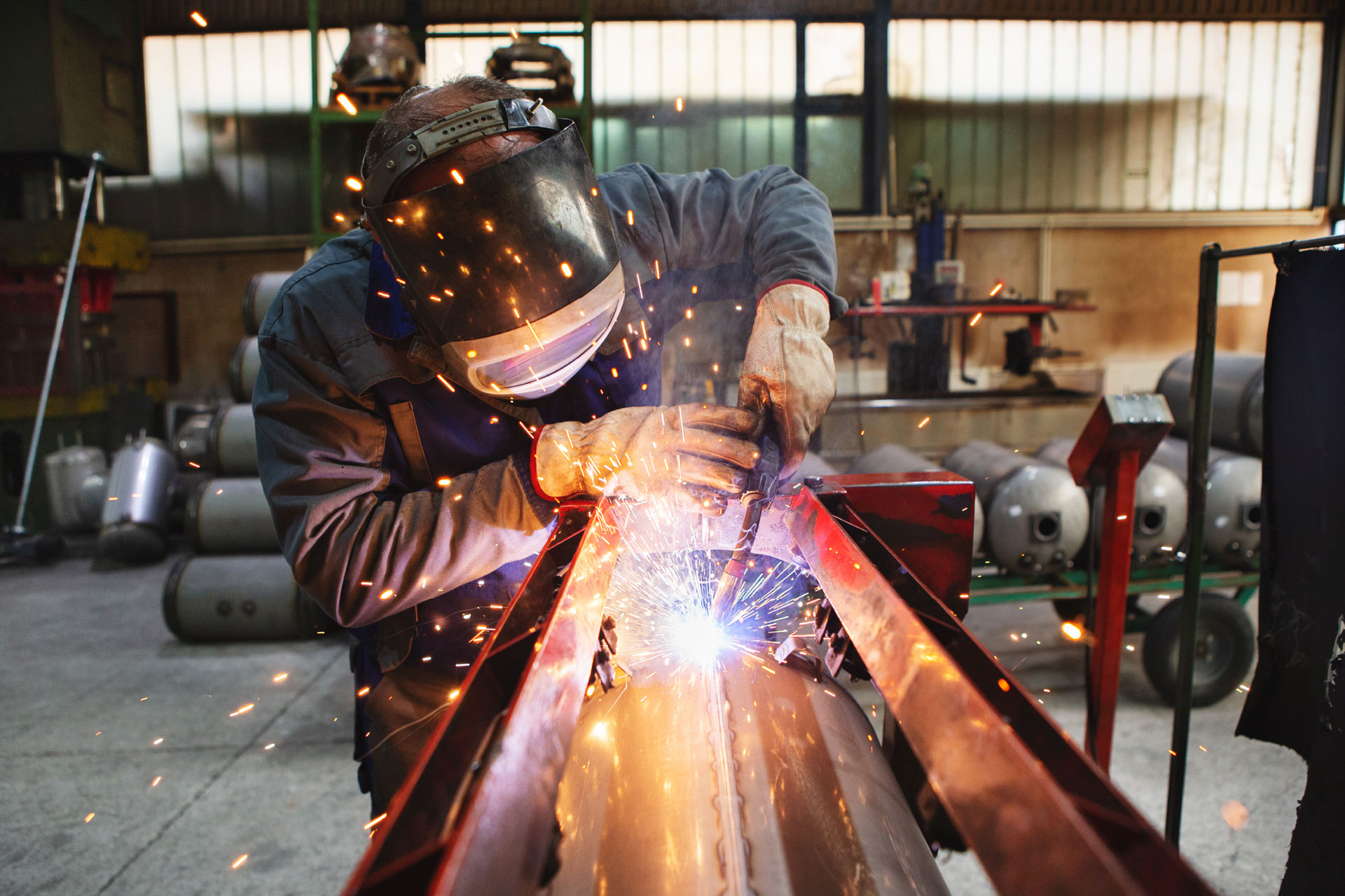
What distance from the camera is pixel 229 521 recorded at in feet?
11.6

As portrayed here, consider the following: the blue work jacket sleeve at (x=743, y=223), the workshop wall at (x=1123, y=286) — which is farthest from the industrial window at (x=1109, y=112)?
the blue work jacket sleeve at (x=743, y=223)

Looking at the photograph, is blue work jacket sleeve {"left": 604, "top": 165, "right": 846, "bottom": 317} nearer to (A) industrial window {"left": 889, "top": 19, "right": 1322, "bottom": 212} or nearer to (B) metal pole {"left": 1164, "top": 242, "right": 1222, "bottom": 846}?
(B) metal pole {"left": 1164, "top": 242, "right": 1222, "bottom": 846}

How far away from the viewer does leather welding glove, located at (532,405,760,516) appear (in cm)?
115

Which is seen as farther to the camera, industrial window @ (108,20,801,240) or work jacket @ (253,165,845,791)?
industrial window @ (108,20,801,240)

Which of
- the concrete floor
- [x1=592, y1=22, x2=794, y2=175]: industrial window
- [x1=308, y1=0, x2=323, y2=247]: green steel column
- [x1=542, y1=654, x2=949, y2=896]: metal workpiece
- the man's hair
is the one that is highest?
[x1=592, y1=22, x2=794, y2=175]: industrial window

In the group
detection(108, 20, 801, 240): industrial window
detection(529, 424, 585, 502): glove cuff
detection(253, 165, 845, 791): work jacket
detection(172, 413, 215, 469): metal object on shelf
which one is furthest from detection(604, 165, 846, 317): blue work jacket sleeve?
detection(108, 20, 801, 240): industrial window

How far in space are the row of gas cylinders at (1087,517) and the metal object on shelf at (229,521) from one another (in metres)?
2.61

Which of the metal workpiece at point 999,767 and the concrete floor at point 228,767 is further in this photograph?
the concrete floor at point 228,767

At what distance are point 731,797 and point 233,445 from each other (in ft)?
12.2

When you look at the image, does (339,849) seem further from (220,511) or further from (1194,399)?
(1194,399)

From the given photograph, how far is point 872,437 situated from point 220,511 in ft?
12.6

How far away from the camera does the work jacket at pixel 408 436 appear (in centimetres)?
120

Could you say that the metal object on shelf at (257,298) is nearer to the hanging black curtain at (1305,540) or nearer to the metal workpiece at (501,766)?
the metal workpiece at (501,766)

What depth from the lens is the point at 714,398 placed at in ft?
11.9
